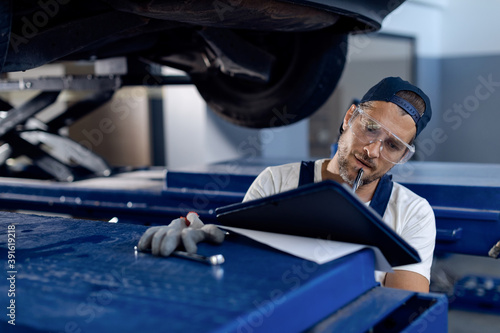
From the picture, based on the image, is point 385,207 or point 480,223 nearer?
point 385,207

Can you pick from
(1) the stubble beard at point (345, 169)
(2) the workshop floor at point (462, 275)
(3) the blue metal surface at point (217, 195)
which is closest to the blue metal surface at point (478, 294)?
(2) the workshop floor at point (462, 275)

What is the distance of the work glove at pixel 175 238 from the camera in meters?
0.89

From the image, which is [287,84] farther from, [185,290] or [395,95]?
[185,290]

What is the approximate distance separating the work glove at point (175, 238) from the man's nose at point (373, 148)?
54 centimetres

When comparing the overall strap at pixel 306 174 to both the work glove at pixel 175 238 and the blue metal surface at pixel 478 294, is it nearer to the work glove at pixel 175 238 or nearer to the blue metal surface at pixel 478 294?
the work glove at pixel 175 238

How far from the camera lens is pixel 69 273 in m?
0.83

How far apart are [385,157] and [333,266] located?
630mm

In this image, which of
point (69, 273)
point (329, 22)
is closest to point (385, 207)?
point (329, 22)

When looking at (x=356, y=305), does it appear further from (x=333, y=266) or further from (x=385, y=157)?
(x=385, y=157)

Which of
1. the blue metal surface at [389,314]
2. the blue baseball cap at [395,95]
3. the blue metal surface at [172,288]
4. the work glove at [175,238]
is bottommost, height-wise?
the blue metal surface at [389,314]

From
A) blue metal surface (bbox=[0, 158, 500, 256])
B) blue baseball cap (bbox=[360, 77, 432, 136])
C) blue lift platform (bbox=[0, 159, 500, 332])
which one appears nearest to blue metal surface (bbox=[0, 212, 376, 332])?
blue lift platform (bbox=[0, 159, 500, 332])

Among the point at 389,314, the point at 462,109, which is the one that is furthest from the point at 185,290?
the point at 462,109

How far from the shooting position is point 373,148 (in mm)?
1387

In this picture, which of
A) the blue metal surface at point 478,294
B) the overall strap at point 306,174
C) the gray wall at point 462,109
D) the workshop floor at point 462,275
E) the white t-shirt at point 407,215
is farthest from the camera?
the gray wall at point 462,109
